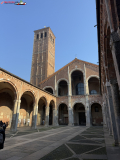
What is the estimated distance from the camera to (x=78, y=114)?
2505 cm

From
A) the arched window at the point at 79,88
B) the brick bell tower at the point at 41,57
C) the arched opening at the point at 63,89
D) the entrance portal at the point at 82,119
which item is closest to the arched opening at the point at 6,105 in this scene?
the arched opening at the point at 63,89

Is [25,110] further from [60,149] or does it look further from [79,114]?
[60,149]

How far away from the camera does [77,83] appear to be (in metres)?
26.7

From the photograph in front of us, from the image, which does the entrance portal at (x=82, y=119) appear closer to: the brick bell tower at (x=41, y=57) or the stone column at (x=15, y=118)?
the stone column at (x=15, y=118)

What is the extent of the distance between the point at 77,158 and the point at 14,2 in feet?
216

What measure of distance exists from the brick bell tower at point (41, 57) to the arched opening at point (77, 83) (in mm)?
11734

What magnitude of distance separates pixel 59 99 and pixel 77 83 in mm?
6265

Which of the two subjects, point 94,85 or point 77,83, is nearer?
point 94,85

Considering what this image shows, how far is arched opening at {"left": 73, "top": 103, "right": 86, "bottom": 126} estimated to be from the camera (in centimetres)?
2453

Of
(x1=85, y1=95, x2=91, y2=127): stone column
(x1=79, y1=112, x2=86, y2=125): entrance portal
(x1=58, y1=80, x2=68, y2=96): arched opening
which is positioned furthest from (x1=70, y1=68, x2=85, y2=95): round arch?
(x1=79, y1=112, x2=86, y2=125): entrance portal

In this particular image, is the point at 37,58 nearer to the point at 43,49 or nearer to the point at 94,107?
the point at 43,49

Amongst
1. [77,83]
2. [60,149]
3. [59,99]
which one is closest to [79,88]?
[77,83]

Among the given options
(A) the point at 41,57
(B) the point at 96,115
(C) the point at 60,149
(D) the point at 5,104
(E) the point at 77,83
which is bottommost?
(C) the point at 60,149

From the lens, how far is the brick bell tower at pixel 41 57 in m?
36.4
